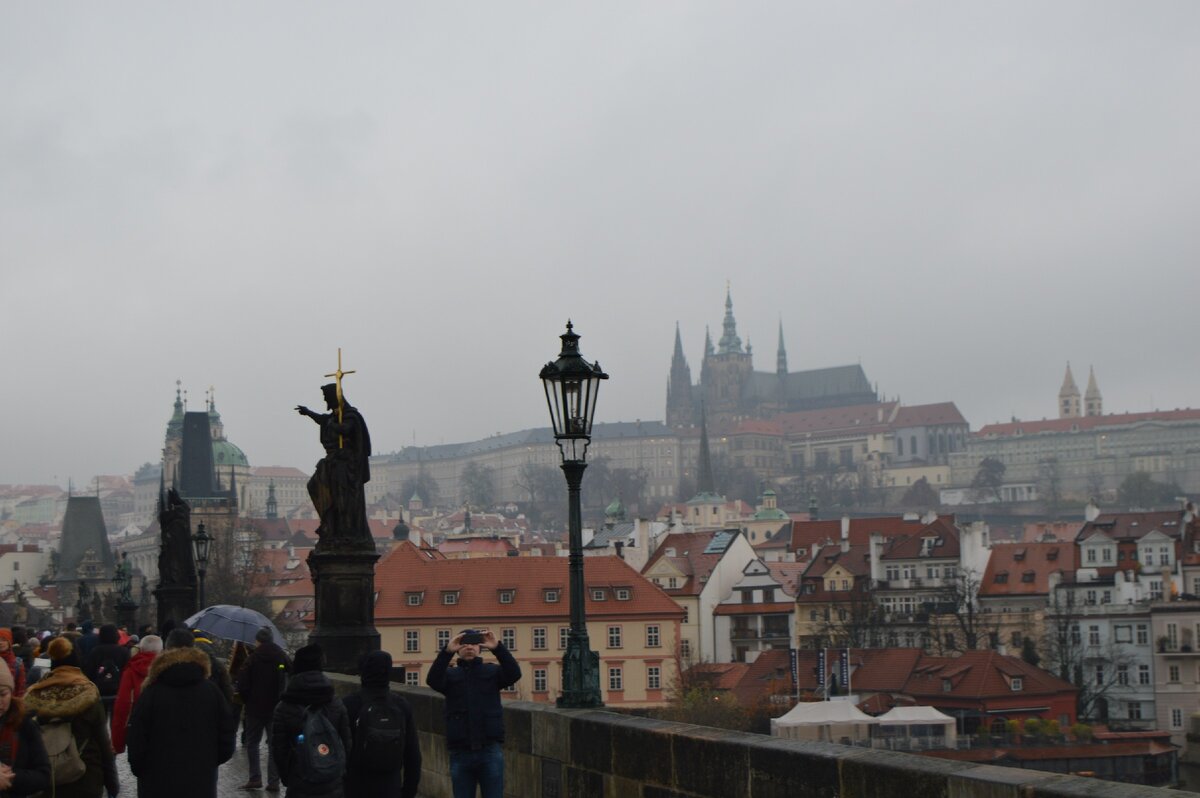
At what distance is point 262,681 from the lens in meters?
11.5

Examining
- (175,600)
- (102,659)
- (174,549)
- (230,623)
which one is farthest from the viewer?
(174,549)

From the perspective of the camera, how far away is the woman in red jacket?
9.37m

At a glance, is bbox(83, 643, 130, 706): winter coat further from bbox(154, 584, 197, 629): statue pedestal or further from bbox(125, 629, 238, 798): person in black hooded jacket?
bbox(154, 584, 197, 629): statue pedestal

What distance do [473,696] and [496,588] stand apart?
5185 cm

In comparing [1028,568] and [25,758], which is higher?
[25,758]

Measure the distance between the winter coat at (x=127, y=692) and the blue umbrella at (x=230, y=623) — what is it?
12.1ft

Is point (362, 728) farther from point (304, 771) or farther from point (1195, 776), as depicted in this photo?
point (1195, 776)

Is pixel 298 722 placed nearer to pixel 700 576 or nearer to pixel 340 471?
pixel 340 471

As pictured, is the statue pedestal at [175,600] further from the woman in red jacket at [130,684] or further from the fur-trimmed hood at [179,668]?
the fur-trimmed hood at [179,668]

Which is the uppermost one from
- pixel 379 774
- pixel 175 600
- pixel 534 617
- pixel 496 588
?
pixel 175 600

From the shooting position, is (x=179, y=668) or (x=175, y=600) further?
(x=175, y=600)

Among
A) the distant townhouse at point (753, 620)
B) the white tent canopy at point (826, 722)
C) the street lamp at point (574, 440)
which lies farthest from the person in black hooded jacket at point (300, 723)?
the distant townhouse at point (753, 620)

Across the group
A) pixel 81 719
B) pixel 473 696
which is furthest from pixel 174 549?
pixel 81 719

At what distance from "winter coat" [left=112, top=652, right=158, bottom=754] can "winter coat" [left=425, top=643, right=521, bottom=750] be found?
1.74 metres
